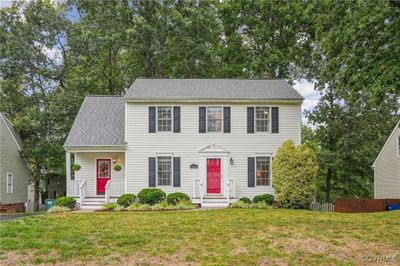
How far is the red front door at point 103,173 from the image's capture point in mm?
19750

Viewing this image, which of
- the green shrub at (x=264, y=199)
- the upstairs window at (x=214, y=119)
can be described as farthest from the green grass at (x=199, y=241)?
the upstairs window at (x=214, y=119)

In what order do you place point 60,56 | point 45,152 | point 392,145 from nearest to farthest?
point 392,145 < point 45,152 < point 60,56

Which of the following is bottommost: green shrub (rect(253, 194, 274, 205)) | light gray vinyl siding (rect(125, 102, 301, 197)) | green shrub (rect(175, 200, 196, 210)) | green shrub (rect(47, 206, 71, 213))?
green shrub (rect(47, 206, 71, 213))

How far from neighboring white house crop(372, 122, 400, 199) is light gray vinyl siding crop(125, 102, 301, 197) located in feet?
25.4

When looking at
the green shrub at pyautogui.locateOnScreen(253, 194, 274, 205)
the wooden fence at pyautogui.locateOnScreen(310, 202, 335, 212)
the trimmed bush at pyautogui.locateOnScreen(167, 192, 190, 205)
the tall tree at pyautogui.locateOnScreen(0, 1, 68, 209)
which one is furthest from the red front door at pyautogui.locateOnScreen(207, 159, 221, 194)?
the tall tree at pyautogui.locateOnScreen(0, 1, 68, 209)

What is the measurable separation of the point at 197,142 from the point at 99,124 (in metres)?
5.53

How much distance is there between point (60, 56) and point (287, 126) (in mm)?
18290

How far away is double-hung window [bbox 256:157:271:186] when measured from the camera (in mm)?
18969

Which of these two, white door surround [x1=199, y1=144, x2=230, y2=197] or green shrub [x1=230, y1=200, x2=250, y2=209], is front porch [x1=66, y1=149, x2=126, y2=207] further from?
green shrub [x1=230, y1=200, x2=250, y2=209]

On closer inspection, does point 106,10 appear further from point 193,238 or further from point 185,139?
point 193,238

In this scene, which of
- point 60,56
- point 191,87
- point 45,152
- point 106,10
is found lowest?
point 45,152

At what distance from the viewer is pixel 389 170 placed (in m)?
23.6

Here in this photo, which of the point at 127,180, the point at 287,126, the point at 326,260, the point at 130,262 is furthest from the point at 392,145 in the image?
the point at 130,262

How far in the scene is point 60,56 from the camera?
2850 cm
